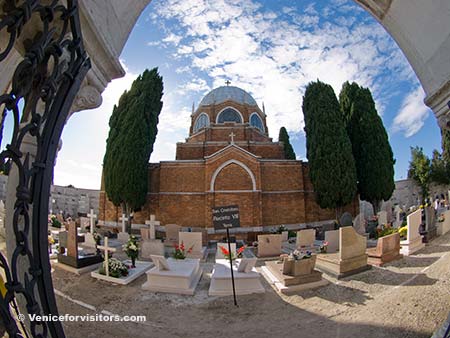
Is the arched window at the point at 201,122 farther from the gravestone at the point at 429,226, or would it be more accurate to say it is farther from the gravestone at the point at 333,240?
the gravestone at the point at 429,226

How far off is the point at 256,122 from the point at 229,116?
3.07 m

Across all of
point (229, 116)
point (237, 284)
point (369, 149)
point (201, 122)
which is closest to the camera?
point (237, 284)

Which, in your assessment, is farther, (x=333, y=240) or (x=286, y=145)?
(x=286, y=145)

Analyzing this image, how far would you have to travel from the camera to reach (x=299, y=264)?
628cm

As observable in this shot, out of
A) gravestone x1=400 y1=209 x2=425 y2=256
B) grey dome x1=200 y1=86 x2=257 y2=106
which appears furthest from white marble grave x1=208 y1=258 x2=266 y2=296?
grey dome x1=200 y1=86 x2=257 y2=106

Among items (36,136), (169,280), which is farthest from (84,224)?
(36,136)

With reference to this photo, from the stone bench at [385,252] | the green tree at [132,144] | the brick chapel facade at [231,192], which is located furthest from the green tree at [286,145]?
the stone bench at [385,252]

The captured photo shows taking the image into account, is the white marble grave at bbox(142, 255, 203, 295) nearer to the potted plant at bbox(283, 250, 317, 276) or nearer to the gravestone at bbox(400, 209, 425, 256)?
the potted plant at bbox(283, 250, 317, 276)

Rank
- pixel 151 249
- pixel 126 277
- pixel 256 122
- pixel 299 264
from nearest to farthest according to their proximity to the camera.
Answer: pixel 299 264, pixel 126 277, pixel 151 249, pixel 256 122

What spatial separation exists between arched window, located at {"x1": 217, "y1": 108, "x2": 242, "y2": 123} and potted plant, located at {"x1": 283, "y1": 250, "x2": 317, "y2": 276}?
64.5 feet

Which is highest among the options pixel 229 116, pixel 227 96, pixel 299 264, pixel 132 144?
pixel 227 96

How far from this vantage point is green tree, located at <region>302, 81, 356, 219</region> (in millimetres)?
16125

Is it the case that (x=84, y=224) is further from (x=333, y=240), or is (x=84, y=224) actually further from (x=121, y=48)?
(x=121, y=48)

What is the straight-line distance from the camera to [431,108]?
6.91 feet
